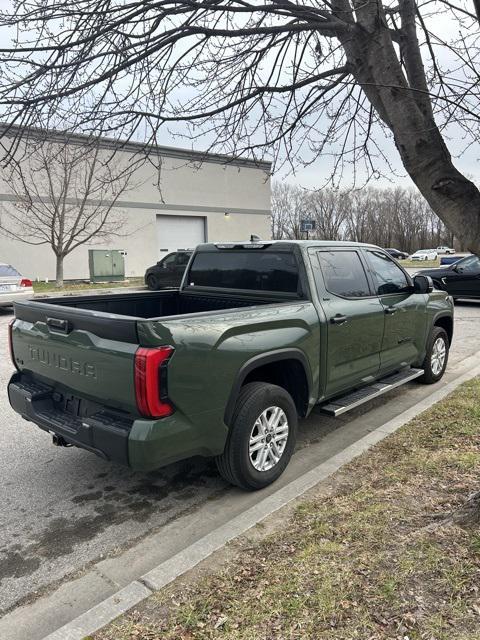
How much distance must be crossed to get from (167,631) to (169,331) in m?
1.51

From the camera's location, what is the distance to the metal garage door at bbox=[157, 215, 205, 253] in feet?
100

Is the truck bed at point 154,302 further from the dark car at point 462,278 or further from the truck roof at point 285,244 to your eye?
the dark car at point 462,278

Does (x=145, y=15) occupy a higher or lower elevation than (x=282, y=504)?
higher

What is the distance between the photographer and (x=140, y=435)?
9.47 ft

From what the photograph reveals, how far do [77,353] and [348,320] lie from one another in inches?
92.2

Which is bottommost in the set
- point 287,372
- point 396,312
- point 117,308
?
point 287,372

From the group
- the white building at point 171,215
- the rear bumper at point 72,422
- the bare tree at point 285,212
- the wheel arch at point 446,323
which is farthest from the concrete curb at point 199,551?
the bare tree at point 285,212

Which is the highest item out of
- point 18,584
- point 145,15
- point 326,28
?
point 145,15

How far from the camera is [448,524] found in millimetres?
2773

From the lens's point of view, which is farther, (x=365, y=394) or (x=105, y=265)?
(x=105, y=265)

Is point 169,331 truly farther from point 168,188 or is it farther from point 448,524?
point 168,188

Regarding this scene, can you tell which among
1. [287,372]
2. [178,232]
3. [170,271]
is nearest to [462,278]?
[170,271]

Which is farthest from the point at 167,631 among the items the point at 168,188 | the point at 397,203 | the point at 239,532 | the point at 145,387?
the point at 397,203

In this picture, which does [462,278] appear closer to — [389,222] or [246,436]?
[246,436]
